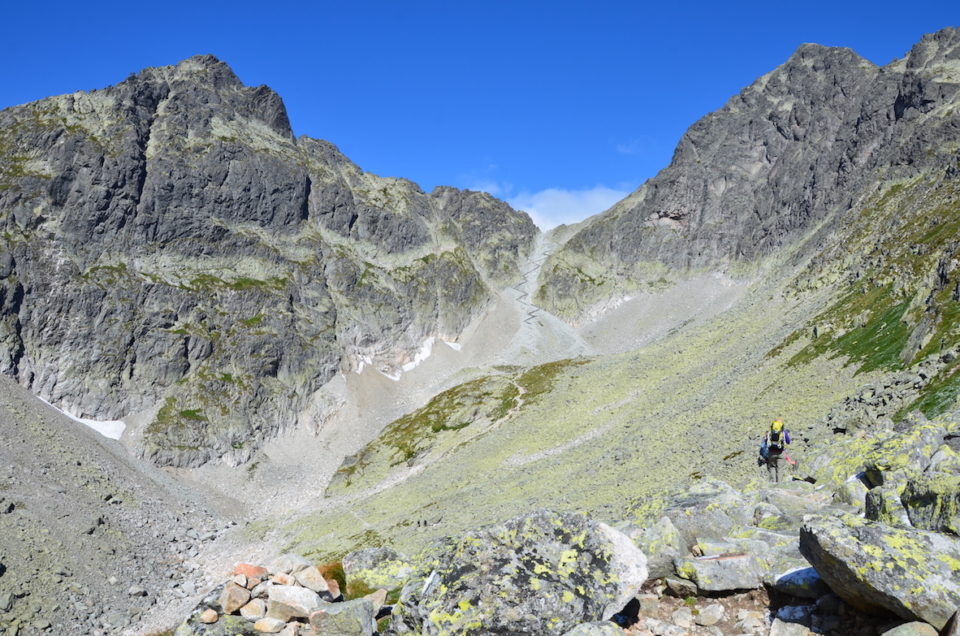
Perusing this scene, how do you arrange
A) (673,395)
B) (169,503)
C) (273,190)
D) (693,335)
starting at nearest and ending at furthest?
(673,395), (169,503), (693,335), (273,190)

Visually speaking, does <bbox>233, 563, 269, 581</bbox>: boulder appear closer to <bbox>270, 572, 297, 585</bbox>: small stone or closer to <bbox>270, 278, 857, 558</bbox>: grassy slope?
<bbox>270, 572, 297, 585</bbox>: small stone

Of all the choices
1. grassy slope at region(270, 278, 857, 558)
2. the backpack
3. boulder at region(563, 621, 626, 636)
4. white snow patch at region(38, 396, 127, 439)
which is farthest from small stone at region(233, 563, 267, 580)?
white snow patch at region(38, 396, 127, 439)

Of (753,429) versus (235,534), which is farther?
(235,534)

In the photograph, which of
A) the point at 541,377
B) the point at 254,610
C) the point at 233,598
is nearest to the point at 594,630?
the point at 254,610

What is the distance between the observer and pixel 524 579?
9742 millimetres

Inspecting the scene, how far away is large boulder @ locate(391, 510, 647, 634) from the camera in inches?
366

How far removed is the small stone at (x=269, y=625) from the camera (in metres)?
10.5

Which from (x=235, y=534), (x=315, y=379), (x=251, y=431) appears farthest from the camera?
(x=315, y=379)

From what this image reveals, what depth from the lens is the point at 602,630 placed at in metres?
8.99

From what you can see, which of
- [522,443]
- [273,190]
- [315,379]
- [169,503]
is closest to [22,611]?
[169,503]

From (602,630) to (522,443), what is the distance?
7808cm

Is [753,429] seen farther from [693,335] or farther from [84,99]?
[84,99]

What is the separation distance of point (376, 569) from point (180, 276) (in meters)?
158

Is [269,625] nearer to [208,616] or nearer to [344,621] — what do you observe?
[208,616]
